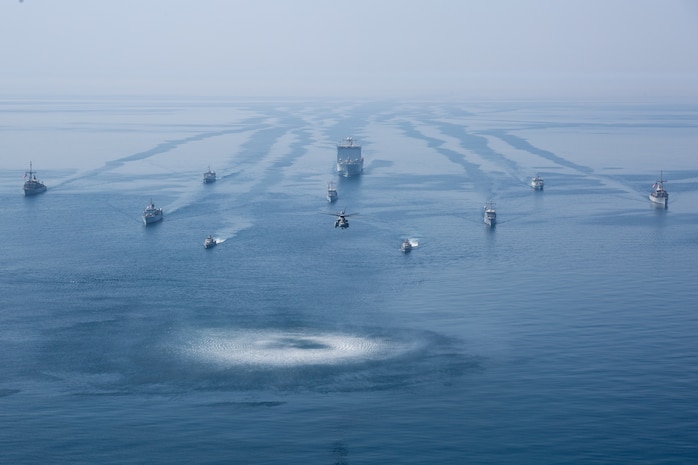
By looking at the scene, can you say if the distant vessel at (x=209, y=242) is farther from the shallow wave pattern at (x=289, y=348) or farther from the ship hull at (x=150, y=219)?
the shallow wave pattern at (x=289, y=348)

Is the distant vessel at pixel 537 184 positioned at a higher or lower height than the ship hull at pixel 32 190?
higher

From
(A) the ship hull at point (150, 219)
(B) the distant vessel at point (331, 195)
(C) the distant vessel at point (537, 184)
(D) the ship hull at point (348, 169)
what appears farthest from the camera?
(D) the ship hull at point (348, 169)

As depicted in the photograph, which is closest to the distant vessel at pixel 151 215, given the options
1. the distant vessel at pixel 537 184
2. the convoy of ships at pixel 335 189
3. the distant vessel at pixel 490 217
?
the convoy of ships at pixel 335 189

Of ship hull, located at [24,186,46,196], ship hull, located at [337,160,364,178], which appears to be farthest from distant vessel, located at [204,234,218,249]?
ship hull, located at [337,160,364,178]

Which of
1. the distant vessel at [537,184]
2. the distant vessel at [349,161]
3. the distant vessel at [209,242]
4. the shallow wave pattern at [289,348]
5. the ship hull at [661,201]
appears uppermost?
the distant vessel at [349,161]

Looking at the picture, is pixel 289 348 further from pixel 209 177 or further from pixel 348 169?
pixel 348 169

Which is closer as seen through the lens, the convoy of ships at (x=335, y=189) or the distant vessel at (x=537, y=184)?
the convoy of ships at (x=335, y=189)

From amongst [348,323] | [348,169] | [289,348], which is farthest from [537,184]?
[289,348]
